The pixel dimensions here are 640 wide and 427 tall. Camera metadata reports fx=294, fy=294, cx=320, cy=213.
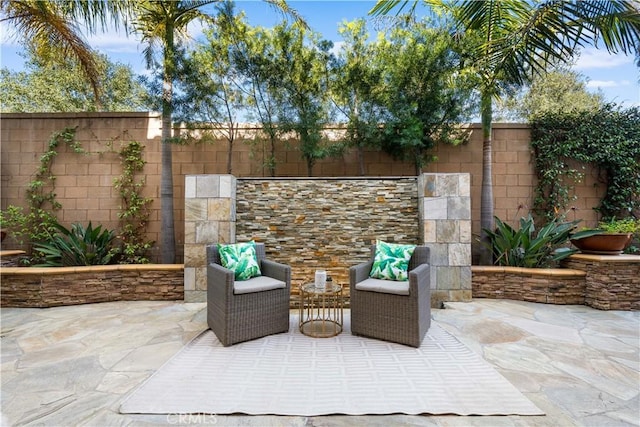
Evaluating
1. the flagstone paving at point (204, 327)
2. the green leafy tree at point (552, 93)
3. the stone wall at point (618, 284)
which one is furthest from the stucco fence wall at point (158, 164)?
the green leafy tree at point (552, 93)

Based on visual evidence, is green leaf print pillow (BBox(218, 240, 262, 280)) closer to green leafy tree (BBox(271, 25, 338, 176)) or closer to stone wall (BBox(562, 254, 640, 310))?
green leafy tree (BBox(271, 25, 338, 176))

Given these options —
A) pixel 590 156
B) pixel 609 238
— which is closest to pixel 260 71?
pixel 609 238

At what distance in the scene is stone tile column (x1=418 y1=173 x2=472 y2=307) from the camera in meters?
4.06

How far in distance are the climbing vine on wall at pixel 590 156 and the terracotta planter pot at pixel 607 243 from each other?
1138mm

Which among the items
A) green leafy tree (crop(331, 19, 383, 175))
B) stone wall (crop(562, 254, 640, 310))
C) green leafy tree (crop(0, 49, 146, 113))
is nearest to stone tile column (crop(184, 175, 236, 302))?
green leafy tree (crop(331, 19, 383, 175))

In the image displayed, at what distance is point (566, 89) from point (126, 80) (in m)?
14.4

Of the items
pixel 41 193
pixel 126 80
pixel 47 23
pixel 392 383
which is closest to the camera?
pixel 392 383

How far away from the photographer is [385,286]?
2.87 metres

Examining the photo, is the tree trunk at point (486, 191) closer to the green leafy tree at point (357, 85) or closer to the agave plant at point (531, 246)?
the agave plant at point (531, 246)

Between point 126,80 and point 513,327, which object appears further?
point 126,80

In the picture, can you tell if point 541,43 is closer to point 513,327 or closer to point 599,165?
point 599,165

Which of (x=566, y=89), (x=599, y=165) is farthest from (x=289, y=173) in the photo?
(x=566, y=89)

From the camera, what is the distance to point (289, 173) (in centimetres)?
547

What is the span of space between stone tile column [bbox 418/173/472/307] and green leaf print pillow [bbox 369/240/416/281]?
3.43ft
